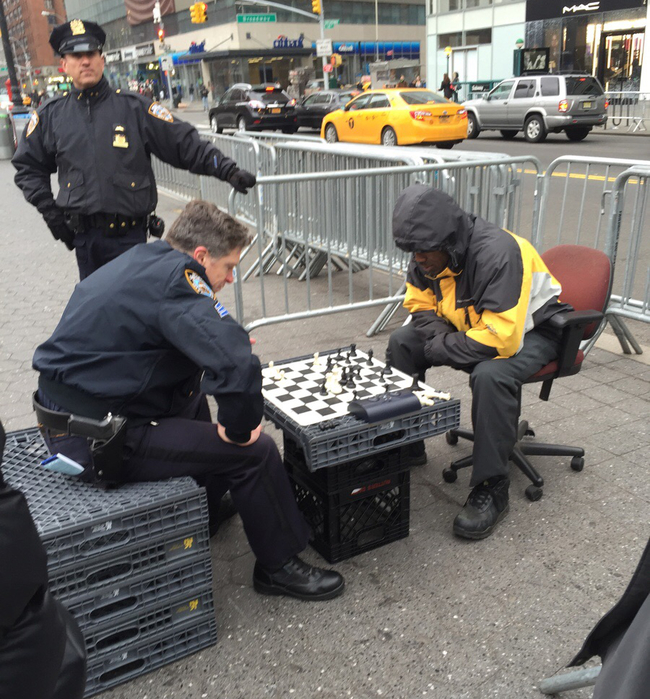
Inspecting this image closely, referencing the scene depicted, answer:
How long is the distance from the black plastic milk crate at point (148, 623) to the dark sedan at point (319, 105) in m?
25.7

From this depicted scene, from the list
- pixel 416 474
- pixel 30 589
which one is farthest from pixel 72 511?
pixel 416 474

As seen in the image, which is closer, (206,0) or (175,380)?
(175,380)

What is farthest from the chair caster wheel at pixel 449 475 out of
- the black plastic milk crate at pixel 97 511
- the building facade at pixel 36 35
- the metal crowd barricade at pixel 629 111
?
the building facade at pixel 36 35

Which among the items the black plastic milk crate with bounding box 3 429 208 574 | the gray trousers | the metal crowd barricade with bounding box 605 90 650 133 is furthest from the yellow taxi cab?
the black plastic milk crate with bounding box 3 429 208 574

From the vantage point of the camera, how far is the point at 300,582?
112 inches

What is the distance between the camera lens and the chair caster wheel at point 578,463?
3738 mm

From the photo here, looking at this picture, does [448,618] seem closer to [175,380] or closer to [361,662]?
[361,662]

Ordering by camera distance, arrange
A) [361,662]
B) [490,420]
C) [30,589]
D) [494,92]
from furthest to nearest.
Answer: [494,92] < [490,420] < [361,662] < [30,589]

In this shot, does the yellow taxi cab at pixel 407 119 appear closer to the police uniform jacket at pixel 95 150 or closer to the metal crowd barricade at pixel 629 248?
the metal crowd barricade at pixel 629 248

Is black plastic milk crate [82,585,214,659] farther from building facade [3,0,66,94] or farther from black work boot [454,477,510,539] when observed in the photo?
building facade [3,0,66,94]

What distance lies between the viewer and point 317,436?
2.71m

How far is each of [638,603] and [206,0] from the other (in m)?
71.1

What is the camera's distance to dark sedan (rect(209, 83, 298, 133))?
26.1 metres

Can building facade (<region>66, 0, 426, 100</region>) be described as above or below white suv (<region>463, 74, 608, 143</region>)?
above
